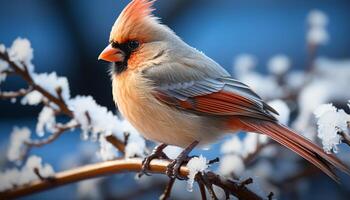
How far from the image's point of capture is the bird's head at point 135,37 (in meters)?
1.08

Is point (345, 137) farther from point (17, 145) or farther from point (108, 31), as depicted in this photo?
point (108, 31)

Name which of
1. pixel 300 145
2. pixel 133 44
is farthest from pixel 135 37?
pixel 300 145

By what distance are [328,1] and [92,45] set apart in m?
1.34

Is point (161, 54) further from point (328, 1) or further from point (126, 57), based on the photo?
point (328, 1)

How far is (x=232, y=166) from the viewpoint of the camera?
1097 millimetres

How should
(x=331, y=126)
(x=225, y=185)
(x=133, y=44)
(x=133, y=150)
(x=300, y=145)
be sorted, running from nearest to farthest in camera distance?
→ 1. (x=331, y=126)
2. (x=225, y=185)
3. (x=300, y=145)
4. (x=133, y=150)
5. (x=133, y=44)

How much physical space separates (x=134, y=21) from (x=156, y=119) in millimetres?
214

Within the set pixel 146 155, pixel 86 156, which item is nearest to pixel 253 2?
pixel 86 156

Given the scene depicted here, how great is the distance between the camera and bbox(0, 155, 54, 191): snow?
1085 mm

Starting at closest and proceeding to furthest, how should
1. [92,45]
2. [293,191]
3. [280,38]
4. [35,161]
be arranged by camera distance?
1. [35,161]
2. [293,191]
3. [92,45]
4. [280,38]

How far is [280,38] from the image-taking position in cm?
267

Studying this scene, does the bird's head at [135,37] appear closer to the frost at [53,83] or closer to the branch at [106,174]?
the frost at [53,83]

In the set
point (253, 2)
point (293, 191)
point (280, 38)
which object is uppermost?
point (253, 2)

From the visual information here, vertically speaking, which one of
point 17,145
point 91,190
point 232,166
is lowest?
point 91,190
